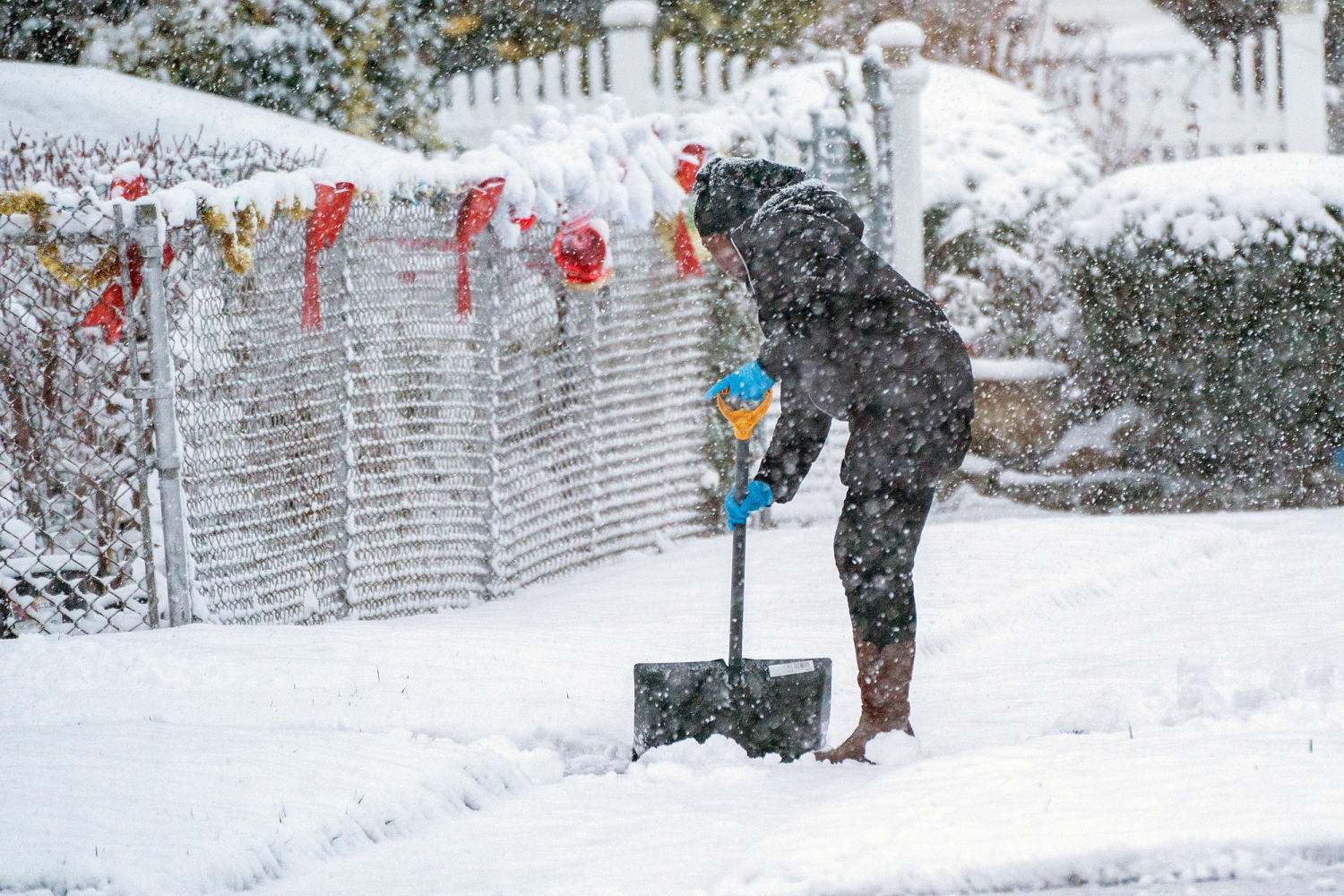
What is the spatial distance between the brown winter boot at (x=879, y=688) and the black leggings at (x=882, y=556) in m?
0.03

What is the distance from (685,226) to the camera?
8188 mm

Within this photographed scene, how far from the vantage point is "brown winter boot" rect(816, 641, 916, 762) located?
4.29 metres

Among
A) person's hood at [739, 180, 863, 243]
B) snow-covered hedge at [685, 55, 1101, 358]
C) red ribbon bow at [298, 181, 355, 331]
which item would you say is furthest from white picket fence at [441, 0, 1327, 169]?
person's hood at [739, 180, 863, 243]

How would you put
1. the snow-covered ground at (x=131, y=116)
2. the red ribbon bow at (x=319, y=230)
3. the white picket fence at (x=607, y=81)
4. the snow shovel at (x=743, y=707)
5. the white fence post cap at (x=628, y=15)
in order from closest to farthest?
the snow shovel at (x=743, y=707), the red ribbon bow at (x=319, y=230), the snow-covered ground at (x=131, y=116), the white picket fence at (x=607, y=81), the white fence post cap at (x=628, y=15)

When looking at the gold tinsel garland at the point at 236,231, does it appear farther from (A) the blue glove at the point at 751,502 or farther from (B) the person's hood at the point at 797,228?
(A) the blue glove at the point at 751,502

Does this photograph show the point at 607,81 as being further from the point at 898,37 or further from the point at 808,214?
the point at 808,214

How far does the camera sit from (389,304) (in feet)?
21.4

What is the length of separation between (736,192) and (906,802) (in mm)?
1793

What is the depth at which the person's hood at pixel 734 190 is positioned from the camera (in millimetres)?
4410

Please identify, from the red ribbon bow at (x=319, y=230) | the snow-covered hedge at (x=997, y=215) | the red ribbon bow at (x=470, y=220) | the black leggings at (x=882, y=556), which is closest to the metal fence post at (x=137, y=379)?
→ the red ribbon bow at (x=319, y=230)

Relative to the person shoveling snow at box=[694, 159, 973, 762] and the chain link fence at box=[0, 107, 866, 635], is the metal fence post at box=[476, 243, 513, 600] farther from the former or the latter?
the person shoveling snow at box=[694, 159, 973, 762]

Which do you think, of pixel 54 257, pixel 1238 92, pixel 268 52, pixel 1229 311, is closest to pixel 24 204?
pixel 54 257

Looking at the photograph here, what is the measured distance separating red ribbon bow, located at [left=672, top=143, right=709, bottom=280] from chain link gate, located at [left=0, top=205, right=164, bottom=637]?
10.1 feet

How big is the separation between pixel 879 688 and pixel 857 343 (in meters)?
0.94
